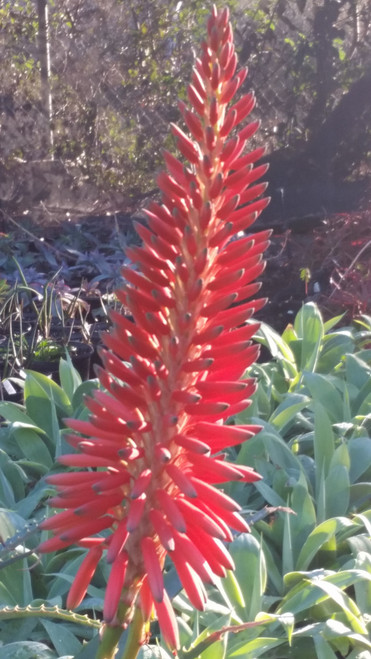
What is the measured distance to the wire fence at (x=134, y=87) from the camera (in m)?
7.06

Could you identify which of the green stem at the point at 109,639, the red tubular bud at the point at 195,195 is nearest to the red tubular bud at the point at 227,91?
the red tubular bud at the point at 195,195

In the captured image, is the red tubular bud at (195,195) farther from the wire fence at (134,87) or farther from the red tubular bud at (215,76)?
the wire fence at (134,87)

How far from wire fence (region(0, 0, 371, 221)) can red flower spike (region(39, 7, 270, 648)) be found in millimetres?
6393

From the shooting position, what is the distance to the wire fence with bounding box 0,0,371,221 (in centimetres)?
706

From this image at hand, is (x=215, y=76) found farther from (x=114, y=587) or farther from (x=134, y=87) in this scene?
(x=134, y=87)

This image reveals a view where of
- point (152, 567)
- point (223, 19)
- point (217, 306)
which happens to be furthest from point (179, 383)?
point (223, 19)

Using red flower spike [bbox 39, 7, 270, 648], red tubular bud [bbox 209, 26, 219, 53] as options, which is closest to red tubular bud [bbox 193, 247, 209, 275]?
red flower spike [bbox 39, 7, 270, 648]

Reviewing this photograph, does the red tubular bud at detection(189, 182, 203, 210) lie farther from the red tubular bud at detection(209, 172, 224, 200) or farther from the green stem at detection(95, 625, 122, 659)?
the green stem at detection(95, 625, 122, 659)

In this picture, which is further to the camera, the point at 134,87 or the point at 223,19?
the point at 134,87

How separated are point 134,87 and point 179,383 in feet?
23.6

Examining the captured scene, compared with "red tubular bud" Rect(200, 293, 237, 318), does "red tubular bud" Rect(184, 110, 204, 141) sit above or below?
above

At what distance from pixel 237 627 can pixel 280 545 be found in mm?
985

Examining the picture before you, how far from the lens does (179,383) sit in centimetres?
87

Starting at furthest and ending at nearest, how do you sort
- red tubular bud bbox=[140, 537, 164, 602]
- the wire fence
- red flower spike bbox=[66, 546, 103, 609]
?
the wire fence < red flower spike bbox=[66, 546, 103, 609] < red tubular bud bbox=[140, 537, 164, 602]
